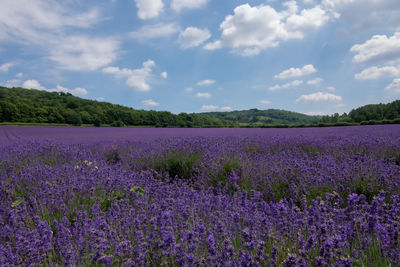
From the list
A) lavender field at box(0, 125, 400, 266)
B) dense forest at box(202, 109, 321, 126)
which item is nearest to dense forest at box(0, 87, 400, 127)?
lavender field at box(0, 125, 400, 266)

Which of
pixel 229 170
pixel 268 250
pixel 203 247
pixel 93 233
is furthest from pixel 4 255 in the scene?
pixel 229 170

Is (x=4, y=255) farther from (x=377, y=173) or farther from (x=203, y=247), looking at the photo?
(x=377, y=173)

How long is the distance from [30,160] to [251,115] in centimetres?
11501

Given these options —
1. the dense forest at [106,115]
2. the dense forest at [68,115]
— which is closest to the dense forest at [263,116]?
the dense forest at [106,115]

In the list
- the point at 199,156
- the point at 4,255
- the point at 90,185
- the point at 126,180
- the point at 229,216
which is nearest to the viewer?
the point at 4,255

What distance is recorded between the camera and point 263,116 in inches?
4424

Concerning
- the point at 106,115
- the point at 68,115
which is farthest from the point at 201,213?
the point at 106,115

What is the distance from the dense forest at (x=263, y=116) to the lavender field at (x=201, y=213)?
100 m

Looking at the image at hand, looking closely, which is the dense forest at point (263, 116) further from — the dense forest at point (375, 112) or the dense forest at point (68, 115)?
the dense forest at point (375, 112)

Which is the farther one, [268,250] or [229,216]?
[229,216]

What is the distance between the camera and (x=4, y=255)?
4.50 ft

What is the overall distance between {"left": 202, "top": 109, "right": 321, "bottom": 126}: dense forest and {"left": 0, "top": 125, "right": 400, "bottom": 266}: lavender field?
330 ft

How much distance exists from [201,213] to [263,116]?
114441mm

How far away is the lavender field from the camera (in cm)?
127
